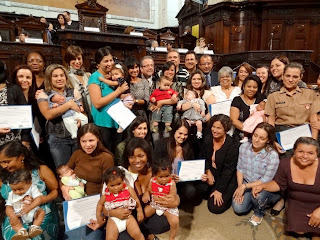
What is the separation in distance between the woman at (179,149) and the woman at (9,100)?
4.57 ft

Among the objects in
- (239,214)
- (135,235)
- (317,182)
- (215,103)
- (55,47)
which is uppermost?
(55,47)

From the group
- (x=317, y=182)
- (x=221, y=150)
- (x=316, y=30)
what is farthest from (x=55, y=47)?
(x=316, y=30)

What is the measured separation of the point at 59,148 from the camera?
2.46 m

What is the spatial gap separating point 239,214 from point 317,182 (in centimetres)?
89

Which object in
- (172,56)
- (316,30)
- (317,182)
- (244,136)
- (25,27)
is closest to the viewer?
(317,182)

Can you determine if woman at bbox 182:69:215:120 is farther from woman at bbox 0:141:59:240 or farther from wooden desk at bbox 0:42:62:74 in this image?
wooden desk at bbox 0:42:62:74

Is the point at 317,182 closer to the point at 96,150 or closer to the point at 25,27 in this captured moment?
the point at 96,150

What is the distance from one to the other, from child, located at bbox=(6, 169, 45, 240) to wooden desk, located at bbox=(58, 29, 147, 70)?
350 centimetres

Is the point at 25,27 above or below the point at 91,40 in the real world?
above

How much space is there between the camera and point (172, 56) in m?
3.67

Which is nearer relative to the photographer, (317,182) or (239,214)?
(317,182)

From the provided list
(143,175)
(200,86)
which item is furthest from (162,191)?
(200,86)

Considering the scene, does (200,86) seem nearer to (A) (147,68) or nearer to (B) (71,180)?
(A) (147,68)

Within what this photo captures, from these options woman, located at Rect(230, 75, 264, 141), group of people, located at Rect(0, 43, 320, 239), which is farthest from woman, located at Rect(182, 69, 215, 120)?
woman, located at Rect(230, 75, 264, 141)
